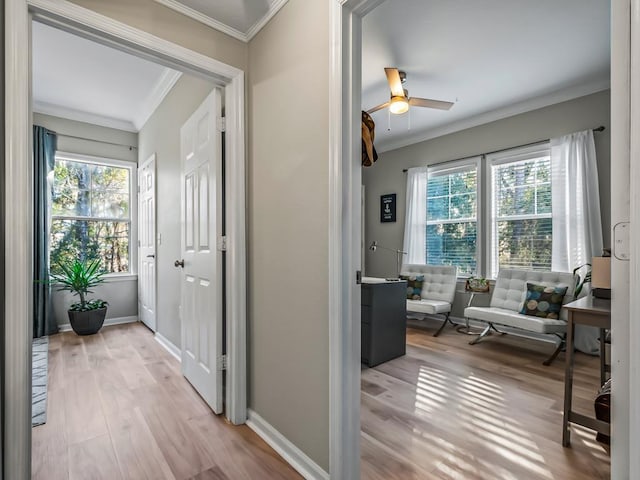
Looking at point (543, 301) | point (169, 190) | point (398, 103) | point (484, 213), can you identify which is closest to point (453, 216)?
point (484, 213)

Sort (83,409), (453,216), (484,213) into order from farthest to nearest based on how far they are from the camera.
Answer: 1. (453,216)
2. (484,213)
3. (83,409)

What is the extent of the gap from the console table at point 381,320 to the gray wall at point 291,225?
3.98ft

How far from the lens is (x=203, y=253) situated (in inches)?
88.9

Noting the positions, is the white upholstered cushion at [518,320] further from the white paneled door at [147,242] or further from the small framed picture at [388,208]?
the white paneled door at [147,242]

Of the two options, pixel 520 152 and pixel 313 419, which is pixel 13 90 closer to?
pixel 313 419

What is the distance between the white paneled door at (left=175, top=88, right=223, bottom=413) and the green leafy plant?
2.09 m

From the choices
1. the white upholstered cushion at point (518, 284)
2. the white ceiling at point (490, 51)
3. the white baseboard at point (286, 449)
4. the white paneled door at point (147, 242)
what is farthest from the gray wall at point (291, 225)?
the white upholstered cushion at point (518, 284)

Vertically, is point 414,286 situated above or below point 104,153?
below

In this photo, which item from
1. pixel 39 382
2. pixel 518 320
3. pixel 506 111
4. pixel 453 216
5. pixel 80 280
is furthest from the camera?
pixel 453 216

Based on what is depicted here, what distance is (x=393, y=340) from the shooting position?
3137 mm

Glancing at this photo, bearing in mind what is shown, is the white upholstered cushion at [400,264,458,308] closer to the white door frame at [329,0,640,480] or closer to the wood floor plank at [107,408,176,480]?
the white door frame at [329,0,640,480]

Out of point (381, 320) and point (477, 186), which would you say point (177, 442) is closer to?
point (381, 320)

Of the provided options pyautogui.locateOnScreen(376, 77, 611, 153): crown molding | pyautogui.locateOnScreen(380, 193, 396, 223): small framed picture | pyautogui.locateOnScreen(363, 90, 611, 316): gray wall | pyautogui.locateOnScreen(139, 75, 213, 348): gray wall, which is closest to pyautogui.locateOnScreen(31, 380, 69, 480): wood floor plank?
pyautogui.locateOnScreen(139, 75, 213, 348): gray wall

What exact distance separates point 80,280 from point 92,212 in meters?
0.98
